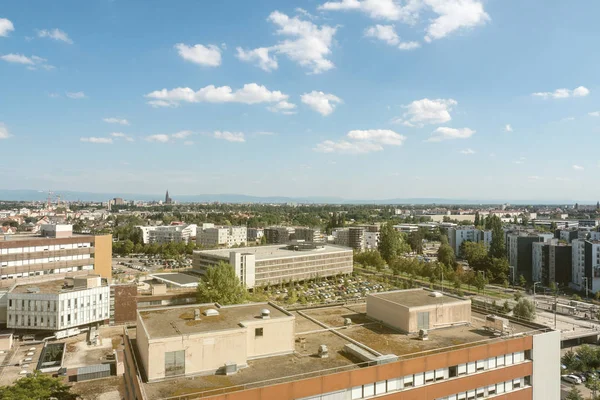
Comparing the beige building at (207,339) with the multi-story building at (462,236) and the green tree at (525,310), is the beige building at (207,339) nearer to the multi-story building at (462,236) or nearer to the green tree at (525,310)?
the green tree at (525,310)

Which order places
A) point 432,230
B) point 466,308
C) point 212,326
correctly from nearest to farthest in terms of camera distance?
point 212,326 → point 466,308 → point 432,230

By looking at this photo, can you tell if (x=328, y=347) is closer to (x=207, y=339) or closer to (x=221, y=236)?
(x=207, y=339)

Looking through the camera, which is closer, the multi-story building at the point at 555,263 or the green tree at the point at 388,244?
the multi-story building at the point at 555,263

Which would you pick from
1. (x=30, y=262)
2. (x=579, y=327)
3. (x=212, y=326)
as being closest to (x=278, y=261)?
(x=30, y=262)

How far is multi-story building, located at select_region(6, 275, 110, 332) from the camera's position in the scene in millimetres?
45125

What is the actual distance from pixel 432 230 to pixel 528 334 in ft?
508

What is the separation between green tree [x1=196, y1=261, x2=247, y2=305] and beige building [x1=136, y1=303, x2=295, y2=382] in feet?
82.9

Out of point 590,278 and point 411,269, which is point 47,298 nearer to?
point 411,269

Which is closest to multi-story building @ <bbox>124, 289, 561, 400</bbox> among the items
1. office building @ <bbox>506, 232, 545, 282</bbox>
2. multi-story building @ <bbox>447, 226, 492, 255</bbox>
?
office building @ <bbox>506, 232, 545, 282</bbox>

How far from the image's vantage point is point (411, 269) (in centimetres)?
8312

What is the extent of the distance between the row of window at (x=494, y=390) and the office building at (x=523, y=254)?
74.6 metres

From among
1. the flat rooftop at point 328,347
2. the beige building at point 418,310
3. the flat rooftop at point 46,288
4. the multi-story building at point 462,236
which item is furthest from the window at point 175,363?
the multi-story building at point 462,236

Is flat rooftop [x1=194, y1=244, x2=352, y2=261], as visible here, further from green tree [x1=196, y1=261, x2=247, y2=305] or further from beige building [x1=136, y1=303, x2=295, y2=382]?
beige building [x1=136, y1=303, x2=295, y2=382]

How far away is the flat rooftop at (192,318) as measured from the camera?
61.0ft
